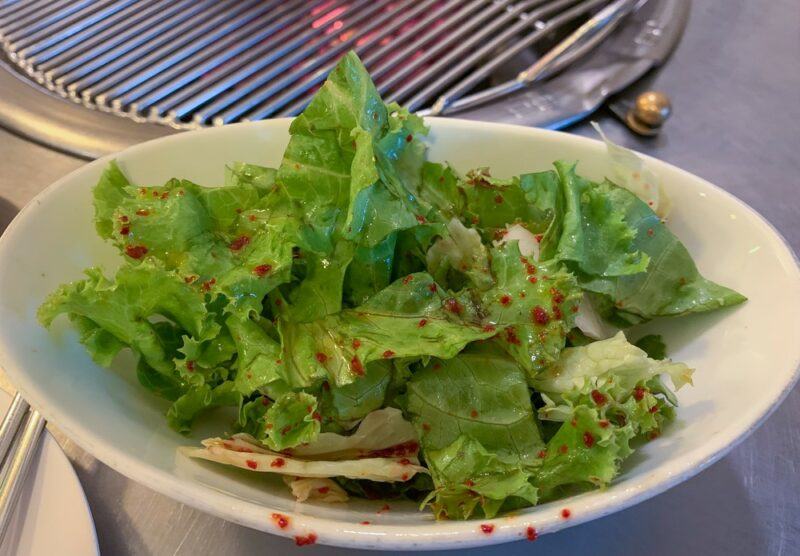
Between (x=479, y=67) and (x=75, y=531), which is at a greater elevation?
(x=479, y=67)

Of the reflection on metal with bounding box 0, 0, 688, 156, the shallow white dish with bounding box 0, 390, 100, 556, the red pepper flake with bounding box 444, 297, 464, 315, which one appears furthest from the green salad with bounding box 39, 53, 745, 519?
the reflection on metal with bounding box 0, 0, 688, 156

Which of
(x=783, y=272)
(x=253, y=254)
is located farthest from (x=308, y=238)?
(x=783, y=272)

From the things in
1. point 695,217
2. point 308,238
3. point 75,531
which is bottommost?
point 75,531

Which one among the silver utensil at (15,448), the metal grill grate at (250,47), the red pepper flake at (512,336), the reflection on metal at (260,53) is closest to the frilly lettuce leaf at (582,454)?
the red pepper flake at (512,336)

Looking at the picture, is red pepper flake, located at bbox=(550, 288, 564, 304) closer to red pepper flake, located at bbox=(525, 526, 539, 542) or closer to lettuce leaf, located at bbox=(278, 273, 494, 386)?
lettuce leaf, located at bbox=(278, 273, 494, 386)

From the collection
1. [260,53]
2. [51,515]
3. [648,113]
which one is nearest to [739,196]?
[648,113]

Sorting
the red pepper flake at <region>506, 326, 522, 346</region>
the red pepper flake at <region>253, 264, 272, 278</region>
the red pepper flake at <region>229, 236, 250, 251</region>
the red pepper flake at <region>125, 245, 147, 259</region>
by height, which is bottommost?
the red pepper flake at <region>506, 326, 522, 346</region>

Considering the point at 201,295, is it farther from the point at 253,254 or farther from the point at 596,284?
the point at 596,284

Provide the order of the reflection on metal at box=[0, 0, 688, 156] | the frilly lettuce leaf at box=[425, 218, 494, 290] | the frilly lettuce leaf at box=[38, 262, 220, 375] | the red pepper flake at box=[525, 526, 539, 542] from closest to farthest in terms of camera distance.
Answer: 1. the red pepper flake at box=[525, 526, 539, 542]
2. the frilly lettuce leaf at box=[38, 262, 220, 375]
3. the frilly lettuce leaf at box=[425, 218, 494, 290]
4. the reflection on metal at box=[0, 0, 688, 156]

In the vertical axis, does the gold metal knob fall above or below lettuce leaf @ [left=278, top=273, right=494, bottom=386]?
below
